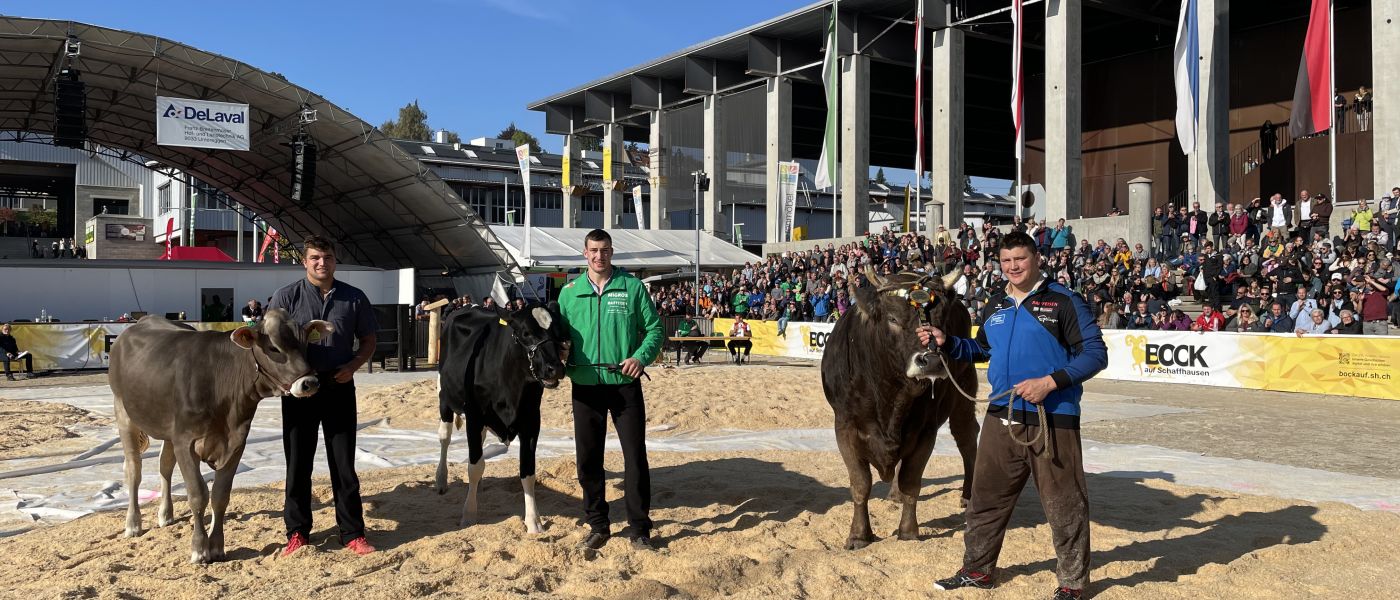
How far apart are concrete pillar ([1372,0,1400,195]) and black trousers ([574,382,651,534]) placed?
2256 cm

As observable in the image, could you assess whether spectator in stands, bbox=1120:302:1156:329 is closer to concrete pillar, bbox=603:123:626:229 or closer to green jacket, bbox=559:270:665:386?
green jacket, bbox=559:270:665:386

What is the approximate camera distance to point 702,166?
44.0 meters

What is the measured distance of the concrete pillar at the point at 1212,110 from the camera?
2516 centimetres

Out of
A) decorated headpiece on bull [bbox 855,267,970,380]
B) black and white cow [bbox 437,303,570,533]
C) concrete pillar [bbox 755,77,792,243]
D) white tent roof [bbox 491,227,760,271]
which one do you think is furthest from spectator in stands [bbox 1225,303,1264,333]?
concrete pillar [bbox 755,77,792,243]

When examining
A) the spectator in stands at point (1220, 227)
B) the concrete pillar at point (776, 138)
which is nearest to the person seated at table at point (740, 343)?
the spectator in stands at point (1220, 227)

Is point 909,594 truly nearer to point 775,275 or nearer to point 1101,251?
point 1101,251

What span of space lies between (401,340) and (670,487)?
15034mm

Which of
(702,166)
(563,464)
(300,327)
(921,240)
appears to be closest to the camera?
(300,327)

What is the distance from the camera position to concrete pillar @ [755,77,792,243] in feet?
128

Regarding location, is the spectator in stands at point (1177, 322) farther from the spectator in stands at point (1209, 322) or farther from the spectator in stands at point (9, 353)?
the spectator in stands at point (9, 353)

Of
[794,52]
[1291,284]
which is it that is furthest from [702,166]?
[1291,284]

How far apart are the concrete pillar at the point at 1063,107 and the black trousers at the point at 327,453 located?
85.7 ft

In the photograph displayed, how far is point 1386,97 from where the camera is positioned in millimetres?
22125

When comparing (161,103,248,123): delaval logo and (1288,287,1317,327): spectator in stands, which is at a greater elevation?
(161,103,248,123): delaval logo
